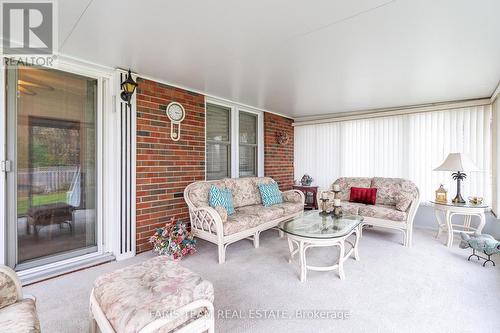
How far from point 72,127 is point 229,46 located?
1939mm

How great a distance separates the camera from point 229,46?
7.25ft

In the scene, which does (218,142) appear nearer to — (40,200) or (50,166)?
(50,166)

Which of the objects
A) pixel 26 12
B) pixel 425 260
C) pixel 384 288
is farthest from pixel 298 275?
pixel 26 12

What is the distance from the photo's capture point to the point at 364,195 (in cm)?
387

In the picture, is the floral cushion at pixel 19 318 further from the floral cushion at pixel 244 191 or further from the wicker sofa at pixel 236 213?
the floral cushion at pixel 244 191

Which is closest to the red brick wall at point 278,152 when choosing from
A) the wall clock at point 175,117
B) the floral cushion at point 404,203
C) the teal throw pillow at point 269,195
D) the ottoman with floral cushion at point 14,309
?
the teal throw pillow at point 269,195

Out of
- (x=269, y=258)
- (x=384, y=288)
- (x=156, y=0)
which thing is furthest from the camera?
(x=269, y=258)

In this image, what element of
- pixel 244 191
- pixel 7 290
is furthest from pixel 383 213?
pixel 7 290

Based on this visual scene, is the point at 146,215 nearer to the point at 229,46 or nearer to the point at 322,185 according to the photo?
the point at 229,46

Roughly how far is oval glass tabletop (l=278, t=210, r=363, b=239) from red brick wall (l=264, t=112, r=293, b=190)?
2.21m

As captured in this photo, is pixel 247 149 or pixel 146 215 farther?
pixel 247 149

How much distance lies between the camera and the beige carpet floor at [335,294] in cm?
169

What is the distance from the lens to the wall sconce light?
2693mm

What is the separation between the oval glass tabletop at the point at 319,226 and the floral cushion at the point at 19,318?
74.3 inches
